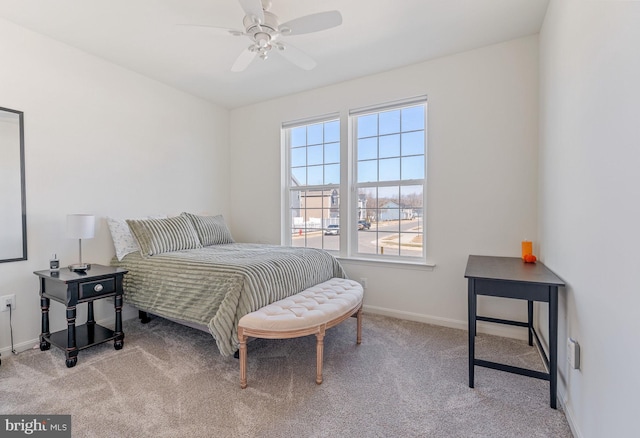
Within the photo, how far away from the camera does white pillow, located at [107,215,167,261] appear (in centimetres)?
299

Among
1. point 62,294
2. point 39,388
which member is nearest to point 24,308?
point 62,294

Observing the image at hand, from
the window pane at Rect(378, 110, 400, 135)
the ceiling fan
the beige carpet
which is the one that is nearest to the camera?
the beige carpet

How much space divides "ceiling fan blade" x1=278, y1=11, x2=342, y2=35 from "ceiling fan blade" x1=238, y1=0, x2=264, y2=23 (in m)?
0.14

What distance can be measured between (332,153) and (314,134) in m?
0.39

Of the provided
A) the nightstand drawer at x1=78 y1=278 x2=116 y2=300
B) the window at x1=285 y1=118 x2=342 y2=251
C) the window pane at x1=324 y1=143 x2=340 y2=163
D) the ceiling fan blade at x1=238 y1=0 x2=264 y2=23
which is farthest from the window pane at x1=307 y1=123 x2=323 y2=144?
the nightstand drawer at x1=78 y1=278 x2=116 y2=300

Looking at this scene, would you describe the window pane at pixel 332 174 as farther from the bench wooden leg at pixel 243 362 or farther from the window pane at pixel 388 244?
the bench wooden leg at pixel 243 362

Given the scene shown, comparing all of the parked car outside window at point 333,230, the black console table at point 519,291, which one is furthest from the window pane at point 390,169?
the black console table at point 519,291

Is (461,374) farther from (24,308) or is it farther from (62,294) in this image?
(24,308)

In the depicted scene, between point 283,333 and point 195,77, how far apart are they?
297cm

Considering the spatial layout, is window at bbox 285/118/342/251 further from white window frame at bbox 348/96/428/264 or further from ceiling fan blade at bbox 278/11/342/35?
ceiling fan blade at bbox 278/11/342/35

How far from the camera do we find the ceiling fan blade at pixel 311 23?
1914 millimetres

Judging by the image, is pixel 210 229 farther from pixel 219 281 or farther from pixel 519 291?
pixel 519 291

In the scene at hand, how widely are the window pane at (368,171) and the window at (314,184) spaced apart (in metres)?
0.28

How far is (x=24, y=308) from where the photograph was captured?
8.23 feet
